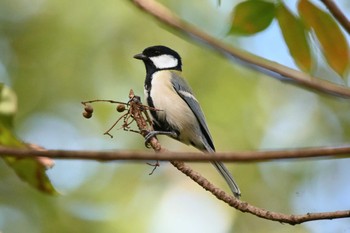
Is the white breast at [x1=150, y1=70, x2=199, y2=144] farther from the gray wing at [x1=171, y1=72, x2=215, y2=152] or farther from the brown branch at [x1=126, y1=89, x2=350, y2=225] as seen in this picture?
the brown branch at [x1=126, y1=89, x2=350, y2=225]

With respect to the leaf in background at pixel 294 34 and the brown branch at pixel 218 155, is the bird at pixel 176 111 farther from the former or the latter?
the brown branch at pixel 218 155

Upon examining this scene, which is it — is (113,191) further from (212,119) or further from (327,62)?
(327,62)

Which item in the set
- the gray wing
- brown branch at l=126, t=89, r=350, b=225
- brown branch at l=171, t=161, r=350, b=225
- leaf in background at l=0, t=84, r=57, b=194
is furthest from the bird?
leaf in background at l=0, t=84, r=57, b=194

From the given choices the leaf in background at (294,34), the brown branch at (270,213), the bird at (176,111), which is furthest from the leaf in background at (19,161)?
the bird at (176,111)

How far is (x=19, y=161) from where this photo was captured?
0.96m

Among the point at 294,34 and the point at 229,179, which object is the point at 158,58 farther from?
the point at 294,34

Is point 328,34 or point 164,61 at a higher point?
point 328,34

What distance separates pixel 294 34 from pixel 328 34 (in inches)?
1.9

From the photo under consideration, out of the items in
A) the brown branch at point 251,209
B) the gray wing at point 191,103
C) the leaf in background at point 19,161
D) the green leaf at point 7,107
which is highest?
the green leaf at point 7,107

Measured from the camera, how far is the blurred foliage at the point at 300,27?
3.12 feet

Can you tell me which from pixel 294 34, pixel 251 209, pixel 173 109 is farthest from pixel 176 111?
pixel 294 34

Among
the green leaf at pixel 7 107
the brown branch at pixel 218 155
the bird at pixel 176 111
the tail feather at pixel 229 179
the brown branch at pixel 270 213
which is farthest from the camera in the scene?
the bird at pixel 176 111

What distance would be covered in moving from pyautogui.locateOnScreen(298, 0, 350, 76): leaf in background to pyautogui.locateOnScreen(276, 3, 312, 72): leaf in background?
0.02 m

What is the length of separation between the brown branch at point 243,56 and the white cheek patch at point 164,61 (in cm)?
306
